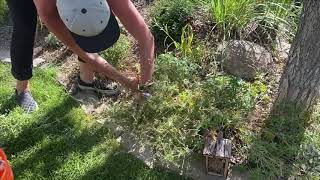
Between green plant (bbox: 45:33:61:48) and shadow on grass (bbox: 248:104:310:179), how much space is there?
2025mm

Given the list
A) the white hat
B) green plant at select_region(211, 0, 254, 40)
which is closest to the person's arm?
the white hat

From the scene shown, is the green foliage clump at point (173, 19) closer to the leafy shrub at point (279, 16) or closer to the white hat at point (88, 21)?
the leafy shrub at point (279, 16)

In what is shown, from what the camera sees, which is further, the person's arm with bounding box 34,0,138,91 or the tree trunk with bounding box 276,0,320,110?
the tree trunk with bounding box 276,0,320,110

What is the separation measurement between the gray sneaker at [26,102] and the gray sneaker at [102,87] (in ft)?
1.30

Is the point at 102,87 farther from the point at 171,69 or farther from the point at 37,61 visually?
the point at 37,61

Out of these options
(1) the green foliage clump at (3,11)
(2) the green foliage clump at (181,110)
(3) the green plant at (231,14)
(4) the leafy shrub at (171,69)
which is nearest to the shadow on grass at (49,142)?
(2) the green foliage clump at (181,110)

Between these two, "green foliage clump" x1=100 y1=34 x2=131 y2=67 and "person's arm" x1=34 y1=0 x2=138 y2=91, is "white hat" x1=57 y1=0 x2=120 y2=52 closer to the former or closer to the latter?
"person's arm" x1=34 y1=0 x2=138 y2=91

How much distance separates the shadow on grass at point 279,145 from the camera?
2707 millimetres

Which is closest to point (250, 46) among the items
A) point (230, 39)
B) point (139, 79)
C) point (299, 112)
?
point (230, 39)

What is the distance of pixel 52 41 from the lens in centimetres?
396

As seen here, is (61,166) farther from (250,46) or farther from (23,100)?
(250,46)

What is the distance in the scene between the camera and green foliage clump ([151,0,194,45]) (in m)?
3.73

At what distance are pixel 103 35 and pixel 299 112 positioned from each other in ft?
4.59

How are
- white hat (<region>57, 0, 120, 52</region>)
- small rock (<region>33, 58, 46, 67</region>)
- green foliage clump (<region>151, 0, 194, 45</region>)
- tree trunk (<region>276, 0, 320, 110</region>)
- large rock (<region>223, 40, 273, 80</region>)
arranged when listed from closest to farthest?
white hat (<region>57, 0, 120, 52</region>), tree trunk (<region>276, 0, 320, 110</region>), large rock (<region>223, 40, 273, 80</region>), green foliage clump (<region>151, 0, 194, 45</region>), small rock (<region>33, 58, 46, 67</region>)
